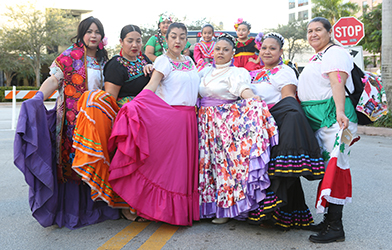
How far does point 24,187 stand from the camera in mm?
5605

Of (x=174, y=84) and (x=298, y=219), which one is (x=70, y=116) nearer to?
(x=174, y=84)

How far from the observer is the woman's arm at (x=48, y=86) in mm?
4117

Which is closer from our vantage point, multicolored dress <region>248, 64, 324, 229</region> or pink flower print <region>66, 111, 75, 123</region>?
multicolored dress <region>248, 64, 324, 229</region>

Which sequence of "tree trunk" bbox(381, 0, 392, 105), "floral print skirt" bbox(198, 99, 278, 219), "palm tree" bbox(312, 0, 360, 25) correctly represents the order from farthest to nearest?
"palm tree" bbox(312, 0, 360, 25)
"tree trunk" bbox(381, 0, 392, 105)
"floral print skirt" bbox(198, 99, 278, 219)

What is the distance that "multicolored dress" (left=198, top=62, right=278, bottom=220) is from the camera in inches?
145

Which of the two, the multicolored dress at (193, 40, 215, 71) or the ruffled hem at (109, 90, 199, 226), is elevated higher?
the multicolored dress at (193, 40, 215, 71)

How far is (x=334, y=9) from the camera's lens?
43.6m

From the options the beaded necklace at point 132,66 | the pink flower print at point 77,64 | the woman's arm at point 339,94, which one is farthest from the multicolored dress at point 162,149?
the woman's arm at point 339,94

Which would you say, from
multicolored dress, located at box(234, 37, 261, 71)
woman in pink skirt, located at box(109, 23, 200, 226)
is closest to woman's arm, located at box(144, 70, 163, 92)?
woman in pink skirt, located at box(109, 23, 200, 226)

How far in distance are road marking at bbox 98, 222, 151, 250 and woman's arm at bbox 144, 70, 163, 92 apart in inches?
57.6

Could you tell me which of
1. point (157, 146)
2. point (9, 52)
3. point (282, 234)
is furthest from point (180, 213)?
point (9, 52)

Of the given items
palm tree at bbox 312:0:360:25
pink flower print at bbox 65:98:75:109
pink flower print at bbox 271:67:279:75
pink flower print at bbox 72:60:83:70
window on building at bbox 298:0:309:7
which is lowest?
pink flower print at bbox 65:98:75:109

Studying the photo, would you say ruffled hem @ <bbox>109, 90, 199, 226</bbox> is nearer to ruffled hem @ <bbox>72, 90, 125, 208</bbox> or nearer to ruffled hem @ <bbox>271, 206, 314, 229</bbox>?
ruffled hem @ <bbox>72, 90, 125, 208</bbox>

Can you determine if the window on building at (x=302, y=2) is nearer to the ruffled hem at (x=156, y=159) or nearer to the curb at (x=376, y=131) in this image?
the curb at (x=376, y=131)
